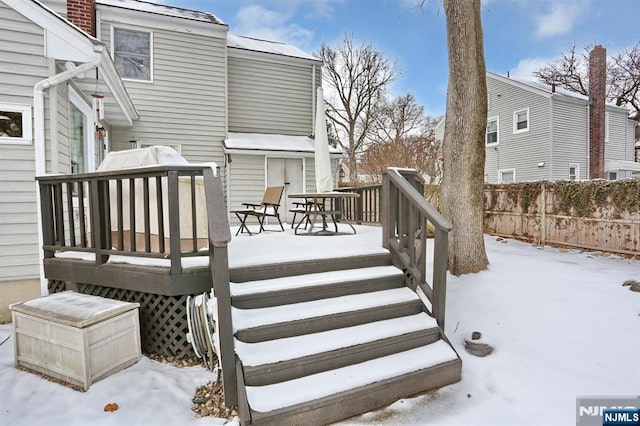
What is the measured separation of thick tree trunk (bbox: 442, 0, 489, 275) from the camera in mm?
4309

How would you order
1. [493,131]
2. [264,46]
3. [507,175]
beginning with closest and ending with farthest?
[264,46], [507,175], [493,131]

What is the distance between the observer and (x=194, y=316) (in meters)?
2.84

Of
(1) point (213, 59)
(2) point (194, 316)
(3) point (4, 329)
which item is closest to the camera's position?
(2) point (194, 316)

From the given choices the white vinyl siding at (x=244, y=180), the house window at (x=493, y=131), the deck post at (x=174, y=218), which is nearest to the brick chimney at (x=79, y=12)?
the white vinyl siding at (x=244, y=180)

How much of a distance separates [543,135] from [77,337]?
15.8 meters

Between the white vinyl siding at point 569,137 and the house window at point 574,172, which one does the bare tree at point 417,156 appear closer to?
the white vinyl siding at point 569,137

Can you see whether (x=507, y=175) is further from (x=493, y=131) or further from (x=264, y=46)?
(x=264, y=46)

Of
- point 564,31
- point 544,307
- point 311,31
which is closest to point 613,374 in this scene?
point 544,307

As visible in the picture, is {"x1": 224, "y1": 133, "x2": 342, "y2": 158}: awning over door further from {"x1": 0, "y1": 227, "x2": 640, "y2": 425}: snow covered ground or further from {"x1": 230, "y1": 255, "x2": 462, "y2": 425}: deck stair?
{"x1": 230, "y1": 255, "x2": 462, "y2": 425}: deck stair

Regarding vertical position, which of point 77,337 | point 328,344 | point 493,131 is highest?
point 493,131

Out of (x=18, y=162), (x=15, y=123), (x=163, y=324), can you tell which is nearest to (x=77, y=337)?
(x=163, y=324)

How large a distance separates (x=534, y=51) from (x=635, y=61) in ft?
16.3

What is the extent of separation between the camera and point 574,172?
47.4 feet

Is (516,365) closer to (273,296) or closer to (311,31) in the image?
(273,296)
